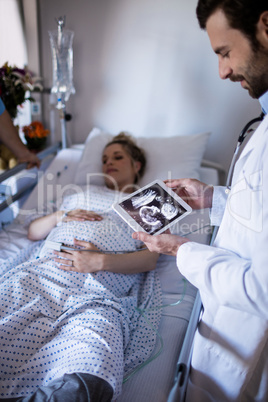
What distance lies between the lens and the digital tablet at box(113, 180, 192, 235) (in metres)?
1.20

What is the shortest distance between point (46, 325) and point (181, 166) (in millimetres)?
1372

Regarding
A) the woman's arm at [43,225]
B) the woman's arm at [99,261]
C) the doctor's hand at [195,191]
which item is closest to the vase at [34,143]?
the woman's arm at [43,225]

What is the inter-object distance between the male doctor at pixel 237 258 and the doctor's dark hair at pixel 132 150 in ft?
3.46

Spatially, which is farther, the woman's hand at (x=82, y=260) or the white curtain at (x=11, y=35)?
the white curtain at (x=11, y=35)

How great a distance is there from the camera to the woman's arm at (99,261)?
1394mm

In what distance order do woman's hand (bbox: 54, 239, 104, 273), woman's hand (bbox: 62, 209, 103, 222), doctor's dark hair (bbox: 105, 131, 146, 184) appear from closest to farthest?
woman's hand (bbox: 54, 239, 104, 273) → woman's hand (bbox: 62, 209, 103, 222) → doctor's dark hair (bbox: 105, 131, 146, 184)

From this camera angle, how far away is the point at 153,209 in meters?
1.26

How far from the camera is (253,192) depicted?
92 cm

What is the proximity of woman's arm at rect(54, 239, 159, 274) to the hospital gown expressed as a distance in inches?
1.2

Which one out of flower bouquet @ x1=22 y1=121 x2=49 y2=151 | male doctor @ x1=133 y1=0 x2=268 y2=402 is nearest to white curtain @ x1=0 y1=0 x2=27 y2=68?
flower bouquet @ x1=22 y1=121 x2=49 y2=151

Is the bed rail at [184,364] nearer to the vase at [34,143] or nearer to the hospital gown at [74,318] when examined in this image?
the hospital gown at [74,318]

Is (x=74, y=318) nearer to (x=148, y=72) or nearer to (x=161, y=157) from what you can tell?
(x=161, y=157)

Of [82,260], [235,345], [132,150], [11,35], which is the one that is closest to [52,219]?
[82,260]

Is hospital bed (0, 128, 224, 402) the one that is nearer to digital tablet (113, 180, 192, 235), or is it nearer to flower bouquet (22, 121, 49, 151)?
flower bouquet (22, 121, 49, 151)
